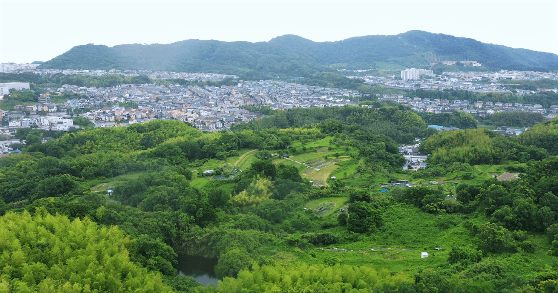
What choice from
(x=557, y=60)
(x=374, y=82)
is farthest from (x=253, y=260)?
(x=557, y=60)

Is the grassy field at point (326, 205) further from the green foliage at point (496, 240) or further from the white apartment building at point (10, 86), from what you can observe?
the white apartment building at point (10, 86)

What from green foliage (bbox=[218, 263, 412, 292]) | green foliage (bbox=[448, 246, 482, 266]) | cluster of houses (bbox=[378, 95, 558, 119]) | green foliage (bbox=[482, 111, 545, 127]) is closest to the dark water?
green foliage (bbox=[218, 263, 412, 292])

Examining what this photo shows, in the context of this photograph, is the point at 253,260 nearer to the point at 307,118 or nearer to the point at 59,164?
the point at 59,164

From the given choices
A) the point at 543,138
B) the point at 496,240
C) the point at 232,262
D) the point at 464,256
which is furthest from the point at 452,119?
the point at 232,262

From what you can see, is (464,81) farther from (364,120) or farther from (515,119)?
(364,120)

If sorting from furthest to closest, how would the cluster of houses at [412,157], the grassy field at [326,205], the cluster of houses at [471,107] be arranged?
the cluster of houses at [471,107]
the cluster of houses at [412,157]
the grassy field at [326,205]

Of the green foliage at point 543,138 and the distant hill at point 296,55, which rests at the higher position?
the distant hill at point 296,55

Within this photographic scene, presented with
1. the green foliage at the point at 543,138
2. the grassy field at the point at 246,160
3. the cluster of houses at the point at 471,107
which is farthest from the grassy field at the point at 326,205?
the cluster of houses at the point at 471,107
